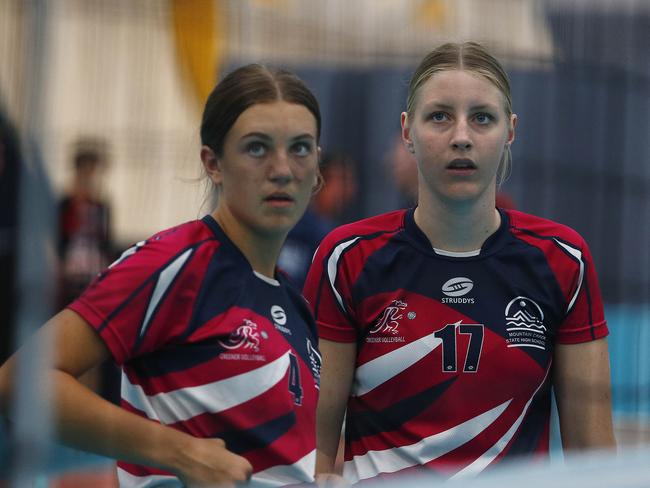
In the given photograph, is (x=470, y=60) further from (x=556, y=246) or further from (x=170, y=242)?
(x=170, y=242)

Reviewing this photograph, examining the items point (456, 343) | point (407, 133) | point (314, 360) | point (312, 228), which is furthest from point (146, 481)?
point (312, 228)

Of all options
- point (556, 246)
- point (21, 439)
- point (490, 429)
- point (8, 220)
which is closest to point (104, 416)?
point (21, 439)

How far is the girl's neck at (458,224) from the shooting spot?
2.44 metres

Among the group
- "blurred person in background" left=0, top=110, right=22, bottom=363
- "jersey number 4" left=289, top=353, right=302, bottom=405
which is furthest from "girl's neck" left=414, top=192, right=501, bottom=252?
"blurred person in background" left=0, top=110, right=22, bottom=363

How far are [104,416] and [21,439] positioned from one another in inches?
27.6

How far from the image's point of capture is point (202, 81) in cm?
571

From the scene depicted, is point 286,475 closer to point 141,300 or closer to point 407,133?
point 141,300

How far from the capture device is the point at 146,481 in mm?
2062

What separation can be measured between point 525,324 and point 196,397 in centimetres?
74

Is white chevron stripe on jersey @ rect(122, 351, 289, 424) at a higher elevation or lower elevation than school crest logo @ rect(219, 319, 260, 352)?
lower

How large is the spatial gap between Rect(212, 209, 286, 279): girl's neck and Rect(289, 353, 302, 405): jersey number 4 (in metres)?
0.19

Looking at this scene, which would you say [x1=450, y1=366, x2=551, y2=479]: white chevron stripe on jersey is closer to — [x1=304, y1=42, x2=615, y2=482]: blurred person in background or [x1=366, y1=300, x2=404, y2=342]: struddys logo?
[x1=304, y1=42, x2=615, y2=482]: blurred person in background

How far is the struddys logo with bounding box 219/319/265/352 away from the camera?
83.0 inches

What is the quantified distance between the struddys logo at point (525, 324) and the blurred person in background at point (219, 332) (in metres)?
0.42
